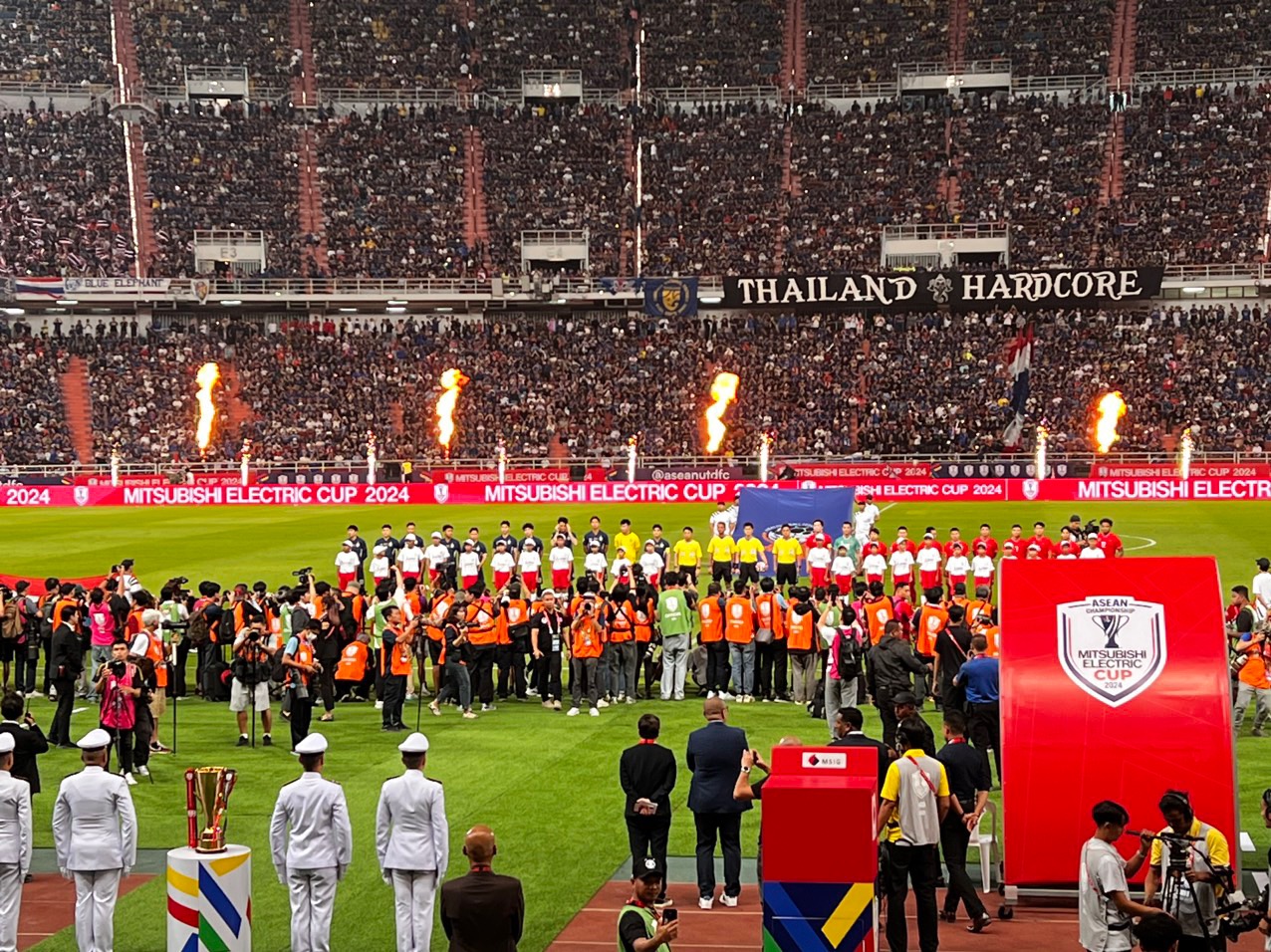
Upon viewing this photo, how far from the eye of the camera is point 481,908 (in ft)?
27.3

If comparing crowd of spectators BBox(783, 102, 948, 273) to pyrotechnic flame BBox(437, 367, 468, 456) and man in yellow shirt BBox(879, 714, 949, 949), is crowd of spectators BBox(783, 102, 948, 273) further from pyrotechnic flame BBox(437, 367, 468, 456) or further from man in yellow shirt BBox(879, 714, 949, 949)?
man in yellow shirt BBox(879, 714, 949, 949)

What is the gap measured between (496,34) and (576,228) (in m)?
13.4

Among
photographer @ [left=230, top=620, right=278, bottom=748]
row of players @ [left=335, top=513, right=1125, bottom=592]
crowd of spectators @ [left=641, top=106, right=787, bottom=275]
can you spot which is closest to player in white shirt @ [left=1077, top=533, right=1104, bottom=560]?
row of players @ [left=335, top=513, right=1125, bottom=592]

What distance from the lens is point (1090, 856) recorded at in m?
9.23

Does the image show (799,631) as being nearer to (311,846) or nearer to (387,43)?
(311,846)

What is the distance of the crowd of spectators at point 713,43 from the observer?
7094 cm

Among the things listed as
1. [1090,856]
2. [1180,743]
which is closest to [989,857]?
[1180,743]

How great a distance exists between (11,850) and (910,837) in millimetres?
6332

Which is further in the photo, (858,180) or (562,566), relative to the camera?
(858,180)

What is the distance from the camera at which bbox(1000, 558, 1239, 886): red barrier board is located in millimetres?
11070

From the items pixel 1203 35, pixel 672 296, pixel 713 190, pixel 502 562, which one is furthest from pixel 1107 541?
pixel 1203 35

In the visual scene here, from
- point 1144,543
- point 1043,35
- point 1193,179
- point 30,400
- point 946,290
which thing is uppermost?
point 1043,35

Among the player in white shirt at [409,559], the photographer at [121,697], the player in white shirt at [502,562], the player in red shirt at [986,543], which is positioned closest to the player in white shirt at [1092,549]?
the player in red shirt at [986,543]

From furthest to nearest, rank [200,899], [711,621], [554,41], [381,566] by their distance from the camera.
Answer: [554,41], [381,566], [711,621], [200,899]
